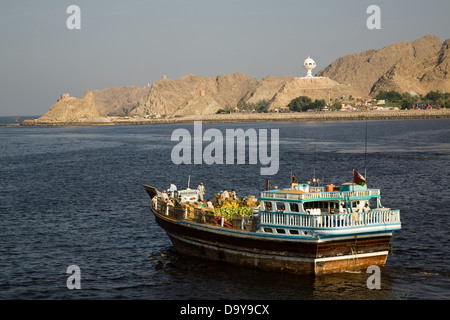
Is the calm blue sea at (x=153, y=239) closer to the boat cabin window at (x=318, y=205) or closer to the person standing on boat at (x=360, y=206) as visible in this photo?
the person standing on boat at (x=360, y=206)

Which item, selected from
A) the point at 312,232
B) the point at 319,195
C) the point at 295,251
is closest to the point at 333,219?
the point at 312,232

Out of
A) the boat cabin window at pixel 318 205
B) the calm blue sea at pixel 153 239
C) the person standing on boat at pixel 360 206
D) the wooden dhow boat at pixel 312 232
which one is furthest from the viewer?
the boat cabin window at pixel 318 205

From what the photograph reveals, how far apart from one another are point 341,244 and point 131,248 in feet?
45.8

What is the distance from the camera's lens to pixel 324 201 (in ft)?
86.8

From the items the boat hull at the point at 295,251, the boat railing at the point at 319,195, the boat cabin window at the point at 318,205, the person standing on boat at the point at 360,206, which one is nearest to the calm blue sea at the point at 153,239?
the boat hull at the point at 295,251

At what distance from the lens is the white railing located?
2497 cm

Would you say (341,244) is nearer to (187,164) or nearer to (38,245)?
(38,245)

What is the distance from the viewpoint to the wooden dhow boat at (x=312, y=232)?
987 inches

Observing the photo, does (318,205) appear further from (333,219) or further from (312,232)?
(312,232)

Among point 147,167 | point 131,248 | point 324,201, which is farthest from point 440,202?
point 147,167

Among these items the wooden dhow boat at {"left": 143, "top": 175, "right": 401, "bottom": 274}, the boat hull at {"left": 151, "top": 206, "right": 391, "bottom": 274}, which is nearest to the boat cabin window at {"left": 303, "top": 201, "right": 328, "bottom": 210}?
the wooden dhow boat at {"left": 143, "top": 175, "right": 401, "bottom": 274}

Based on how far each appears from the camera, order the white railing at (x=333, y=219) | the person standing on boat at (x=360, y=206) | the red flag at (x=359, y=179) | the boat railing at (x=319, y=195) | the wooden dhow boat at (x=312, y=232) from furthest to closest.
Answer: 1. the red flag at (x=359, y=179)
2. the person standing on boat at (x=360, y=206)
3. the boat railing at (x=319, y=195)
4. the wooden dhow boat at (x=312, y=232)
5. the white railing at (x=333, y=219)
